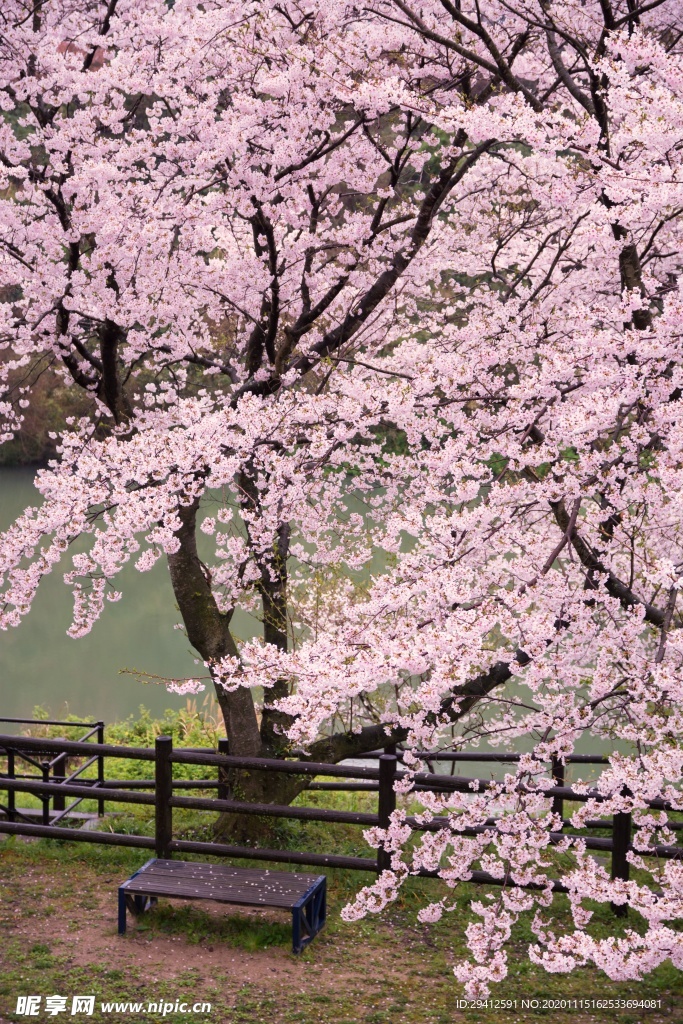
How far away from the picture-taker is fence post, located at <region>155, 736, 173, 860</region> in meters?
5.92

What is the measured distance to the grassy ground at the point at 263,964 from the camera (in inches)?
182

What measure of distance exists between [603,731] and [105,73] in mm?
6419

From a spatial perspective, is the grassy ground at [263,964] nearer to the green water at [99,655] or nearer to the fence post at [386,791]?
the fence post at [386,791]

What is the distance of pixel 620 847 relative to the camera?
5.64 metres

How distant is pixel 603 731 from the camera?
26.0ft

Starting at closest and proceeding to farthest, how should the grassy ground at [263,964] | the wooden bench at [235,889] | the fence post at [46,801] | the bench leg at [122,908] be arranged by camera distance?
the grassy ground at [263,964]
the wooden bench at [235,889]
the bench leg at [122,908]
the fence post at [46,801]

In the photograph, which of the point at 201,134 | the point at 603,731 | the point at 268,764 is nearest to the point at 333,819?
the point at 268,764

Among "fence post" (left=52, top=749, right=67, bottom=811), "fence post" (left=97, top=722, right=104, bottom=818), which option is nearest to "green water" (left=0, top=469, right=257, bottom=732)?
"fence post" (left=52, top=749, right=67, bottom=811)

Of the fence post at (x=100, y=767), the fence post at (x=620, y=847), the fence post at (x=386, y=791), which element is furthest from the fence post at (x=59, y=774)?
the fence post at (x=620, y=847)

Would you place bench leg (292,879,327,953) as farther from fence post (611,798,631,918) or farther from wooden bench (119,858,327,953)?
fence post (611,798,631,918)

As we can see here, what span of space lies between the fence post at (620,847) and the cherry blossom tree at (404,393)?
263 mm

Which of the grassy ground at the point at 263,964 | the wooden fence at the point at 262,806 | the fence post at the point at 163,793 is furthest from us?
the fence post at the point at 163,793

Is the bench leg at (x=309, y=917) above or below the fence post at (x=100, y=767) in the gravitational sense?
below

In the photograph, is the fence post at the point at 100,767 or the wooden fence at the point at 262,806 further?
the fence post at the point at 100,767
